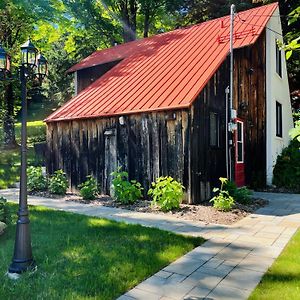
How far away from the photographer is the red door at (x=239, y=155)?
36.2 feet

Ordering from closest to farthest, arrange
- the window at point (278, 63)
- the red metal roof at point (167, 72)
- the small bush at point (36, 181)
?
1. the red metal roof at point (167, 72)
2. the small bush at point (36, 181)
3. the window at point (278, 63)

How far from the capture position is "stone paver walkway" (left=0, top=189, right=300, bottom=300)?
3.63 m

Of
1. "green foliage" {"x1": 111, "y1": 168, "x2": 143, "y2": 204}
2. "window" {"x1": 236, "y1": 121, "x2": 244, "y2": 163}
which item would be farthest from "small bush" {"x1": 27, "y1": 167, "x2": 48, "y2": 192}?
"window" {"x1": 236, "y1": 121, "x2": 244, "y2": 163}

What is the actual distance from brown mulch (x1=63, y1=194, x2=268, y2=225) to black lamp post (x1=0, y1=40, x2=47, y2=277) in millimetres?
3691

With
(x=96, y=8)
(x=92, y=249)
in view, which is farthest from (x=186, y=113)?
(x=96, y=8)

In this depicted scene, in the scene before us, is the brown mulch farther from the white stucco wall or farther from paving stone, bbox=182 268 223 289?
the white stucco wall

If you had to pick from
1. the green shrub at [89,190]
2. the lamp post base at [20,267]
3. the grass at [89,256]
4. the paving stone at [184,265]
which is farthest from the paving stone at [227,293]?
the green shrub at [89,190]

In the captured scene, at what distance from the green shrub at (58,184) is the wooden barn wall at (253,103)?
20.6ft

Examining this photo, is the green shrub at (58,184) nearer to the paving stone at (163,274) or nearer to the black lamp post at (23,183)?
the black lamp post at (23,183)

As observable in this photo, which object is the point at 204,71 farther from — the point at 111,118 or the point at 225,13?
the point at 225,13

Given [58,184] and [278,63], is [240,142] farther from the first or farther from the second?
[58,184]

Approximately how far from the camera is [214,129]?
9664 mm

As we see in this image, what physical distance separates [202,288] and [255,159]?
9530 millimetres

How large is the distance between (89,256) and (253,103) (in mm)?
9687
